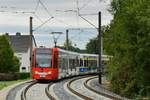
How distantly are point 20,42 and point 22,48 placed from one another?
9.39 feet

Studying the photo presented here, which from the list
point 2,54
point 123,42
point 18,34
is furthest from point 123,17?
point 18,34

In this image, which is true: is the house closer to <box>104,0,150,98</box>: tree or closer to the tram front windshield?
the tram front windshield

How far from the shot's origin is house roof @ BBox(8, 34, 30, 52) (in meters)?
127

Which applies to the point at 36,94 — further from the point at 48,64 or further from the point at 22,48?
the point at 22,48

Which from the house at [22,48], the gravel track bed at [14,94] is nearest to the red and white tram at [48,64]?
the gravel track bed at [14,94]

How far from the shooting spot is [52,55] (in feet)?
158

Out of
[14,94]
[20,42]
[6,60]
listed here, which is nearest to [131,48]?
[14,94]

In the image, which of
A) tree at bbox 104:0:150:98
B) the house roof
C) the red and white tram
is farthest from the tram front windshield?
the house roof

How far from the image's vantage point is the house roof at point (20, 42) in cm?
12715

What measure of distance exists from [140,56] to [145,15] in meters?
2.69

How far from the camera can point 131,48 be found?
108 feet

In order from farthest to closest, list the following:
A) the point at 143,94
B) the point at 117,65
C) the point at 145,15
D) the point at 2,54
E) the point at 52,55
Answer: the point at 2,54 → the point at 52,55 → the point at 117,65 → the point at 143,94 → the point at 145,15

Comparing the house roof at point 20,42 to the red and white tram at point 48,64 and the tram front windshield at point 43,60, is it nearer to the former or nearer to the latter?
the red and white tram at point 48,64

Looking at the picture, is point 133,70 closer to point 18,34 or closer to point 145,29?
point 145,29
